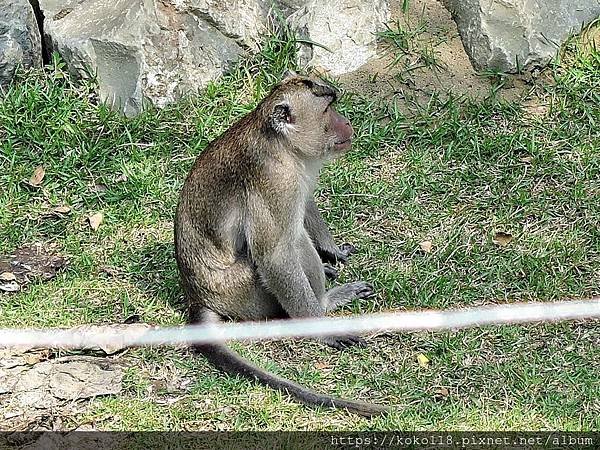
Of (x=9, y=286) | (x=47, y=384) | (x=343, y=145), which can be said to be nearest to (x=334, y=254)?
(x=343, y=145)

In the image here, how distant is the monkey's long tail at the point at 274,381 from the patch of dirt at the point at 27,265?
4.60ft

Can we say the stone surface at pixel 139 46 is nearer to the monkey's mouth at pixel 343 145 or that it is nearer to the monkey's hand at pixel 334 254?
the monkey's hand at pixel 334 254

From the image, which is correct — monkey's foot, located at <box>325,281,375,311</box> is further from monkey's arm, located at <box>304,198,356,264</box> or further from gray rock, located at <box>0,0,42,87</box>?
gray rock, located at <box>0,0,42,87</box>

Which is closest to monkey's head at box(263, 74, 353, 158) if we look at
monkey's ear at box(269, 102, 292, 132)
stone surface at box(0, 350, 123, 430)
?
monkey's ear at box(269, 102, 292, 132)

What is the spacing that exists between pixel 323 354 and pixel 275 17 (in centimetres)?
344

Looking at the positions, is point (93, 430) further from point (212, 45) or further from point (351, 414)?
point (212, 45)

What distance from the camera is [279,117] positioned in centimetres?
551

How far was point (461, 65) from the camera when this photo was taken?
787cm

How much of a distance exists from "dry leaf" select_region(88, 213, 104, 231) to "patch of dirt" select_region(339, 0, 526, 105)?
7.29 ft

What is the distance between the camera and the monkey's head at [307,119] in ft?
18.1

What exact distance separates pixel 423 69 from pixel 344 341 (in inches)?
115

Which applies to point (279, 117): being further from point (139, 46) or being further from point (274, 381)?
point (139, 46)

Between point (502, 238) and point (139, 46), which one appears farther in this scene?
point (139, 46)

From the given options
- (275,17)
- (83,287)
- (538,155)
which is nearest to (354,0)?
(275,17)
